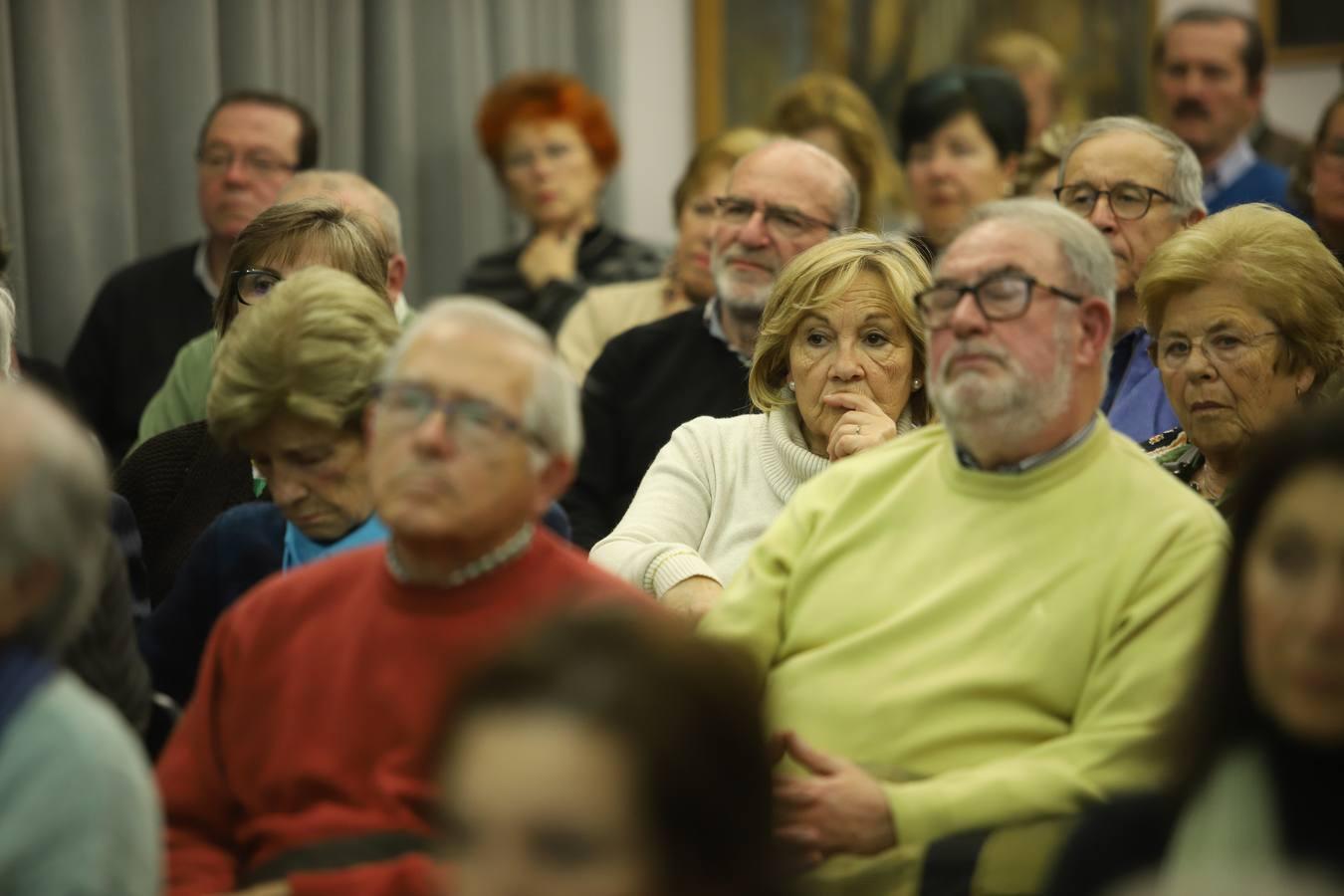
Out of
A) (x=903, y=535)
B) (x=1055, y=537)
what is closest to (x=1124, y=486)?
(x=1055, y=537)

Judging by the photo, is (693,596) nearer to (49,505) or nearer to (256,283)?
(256,283)

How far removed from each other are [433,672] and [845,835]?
1.65 ft

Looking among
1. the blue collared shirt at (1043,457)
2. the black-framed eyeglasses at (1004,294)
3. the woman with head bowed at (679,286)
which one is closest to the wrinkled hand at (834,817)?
the blue collared shirt at (1043,457)

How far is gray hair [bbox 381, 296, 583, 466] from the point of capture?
209cm

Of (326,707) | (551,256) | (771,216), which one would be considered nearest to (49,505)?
(326,707)

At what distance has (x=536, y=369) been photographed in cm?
210

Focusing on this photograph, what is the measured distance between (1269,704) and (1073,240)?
0.86m

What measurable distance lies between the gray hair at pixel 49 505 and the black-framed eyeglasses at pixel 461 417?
374mm

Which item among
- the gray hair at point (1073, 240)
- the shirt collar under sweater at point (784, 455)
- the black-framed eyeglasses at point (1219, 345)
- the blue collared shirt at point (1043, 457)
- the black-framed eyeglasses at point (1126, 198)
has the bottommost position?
the shirt collar under sweater at point (784, 455)

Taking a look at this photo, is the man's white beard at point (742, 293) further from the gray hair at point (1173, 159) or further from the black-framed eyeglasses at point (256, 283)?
the black-framed eyeglasses at point (256, 283)

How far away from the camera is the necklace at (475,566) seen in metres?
2.11

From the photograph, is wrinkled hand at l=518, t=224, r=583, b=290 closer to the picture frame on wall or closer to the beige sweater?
the beige sweater

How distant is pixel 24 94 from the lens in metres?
4.85

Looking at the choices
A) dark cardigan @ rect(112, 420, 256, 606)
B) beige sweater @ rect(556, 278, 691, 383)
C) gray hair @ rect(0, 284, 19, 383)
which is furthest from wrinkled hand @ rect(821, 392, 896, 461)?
beige sweater @ rect(556, 278, 691, 383)
